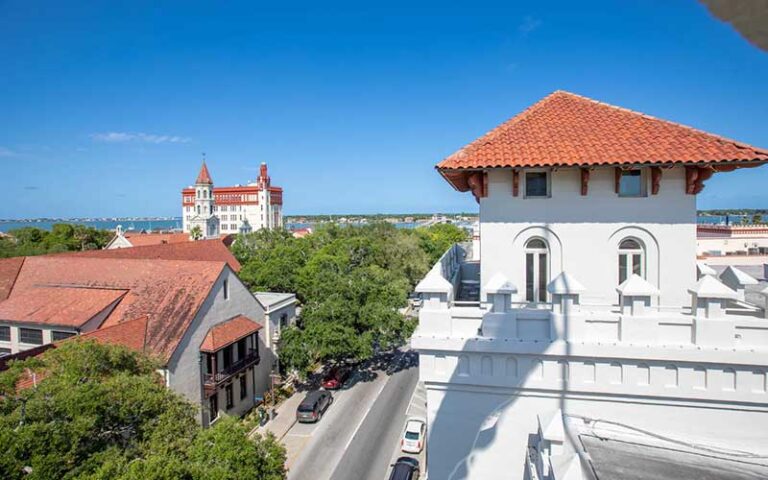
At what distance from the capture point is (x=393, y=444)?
20297 mm

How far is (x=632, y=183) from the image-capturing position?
27.0 feet

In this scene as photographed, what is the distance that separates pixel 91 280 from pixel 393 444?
1902 centimetres

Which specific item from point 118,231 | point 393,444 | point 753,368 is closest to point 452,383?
point 753,368

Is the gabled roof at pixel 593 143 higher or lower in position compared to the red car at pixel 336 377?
higher

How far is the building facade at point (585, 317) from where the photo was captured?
636cm

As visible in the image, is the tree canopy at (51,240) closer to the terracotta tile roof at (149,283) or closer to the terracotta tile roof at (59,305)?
the terracotta tile roof at (149,283)

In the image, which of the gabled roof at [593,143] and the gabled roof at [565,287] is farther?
the gabled roof at [593,143]

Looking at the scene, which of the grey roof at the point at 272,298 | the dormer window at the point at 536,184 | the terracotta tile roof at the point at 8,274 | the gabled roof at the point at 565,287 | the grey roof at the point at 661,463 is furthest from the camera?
the grey roof at the point at 272,298

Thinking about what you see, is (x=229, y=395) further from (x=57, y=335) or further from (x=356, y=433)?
(x=57, y=335)

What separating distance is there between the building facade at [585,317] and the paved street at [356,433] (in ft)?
41.1

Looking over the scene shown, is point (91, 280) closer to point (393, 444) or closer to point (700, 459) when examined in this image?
point (393, 444)

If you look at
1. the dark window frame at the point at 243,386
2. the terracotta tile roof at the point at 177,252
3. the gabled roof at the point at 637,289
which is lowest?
the dark window frame at the point at 243,386

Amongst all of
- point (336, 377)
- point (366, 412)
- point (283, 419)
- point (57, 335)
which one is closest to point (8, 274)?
point (57, 335)

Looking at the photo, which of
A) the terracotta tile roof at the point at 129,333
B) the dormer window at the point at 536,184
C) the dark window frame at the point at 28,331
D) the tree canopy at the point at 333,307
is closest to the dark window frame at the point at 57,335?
the dark window frame at the point at 28,331
